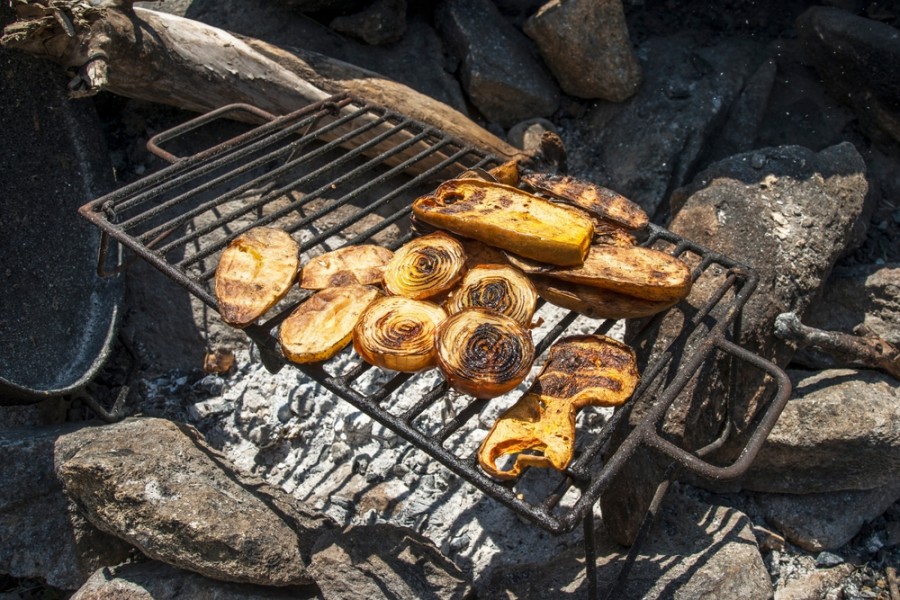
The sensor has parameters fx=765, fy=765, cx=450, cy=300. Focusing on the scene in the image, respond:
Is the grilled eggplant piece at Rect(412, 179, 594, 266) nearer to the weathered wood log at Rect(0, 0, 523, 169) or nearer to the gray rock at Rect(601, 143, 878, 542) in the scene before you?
the gray rock at Rect(601, 143, 878, 542)

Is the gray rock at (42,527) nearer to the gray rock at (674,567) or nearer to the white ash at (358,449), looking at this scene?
the white ash at (358,449)

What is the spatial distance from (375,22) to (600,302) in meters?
2.58

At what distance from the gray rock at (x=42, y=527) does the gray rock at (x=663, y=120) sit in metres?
2.93

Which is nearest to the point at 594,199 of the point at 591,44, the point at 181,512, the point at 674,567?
the point at 674,567

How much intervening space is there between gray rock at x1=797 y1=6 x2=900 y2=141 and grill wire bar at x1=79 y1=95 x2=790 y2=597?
4.44 ft

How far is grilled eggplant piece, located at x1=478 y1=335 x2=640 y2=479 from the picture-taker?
2102mm

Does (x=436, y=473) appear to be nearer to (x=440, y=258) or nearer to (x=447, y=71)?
(x=440, y=258)

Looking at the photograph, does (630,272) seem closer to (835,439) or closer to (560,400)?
(560,400)

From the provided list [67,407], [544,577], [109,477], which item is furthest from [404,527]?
[67,407]

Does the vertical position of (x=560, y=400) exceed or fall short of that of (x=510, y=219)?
it falls short

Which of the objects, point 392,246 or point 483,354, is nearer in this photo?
point 483,354

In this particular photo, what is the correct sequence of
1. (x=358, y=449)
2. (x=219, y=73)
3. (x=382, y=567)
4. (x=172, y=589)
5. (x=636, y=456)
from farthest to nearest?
1. (x=219, y=73)
2. (x=358, y=449)
3. (x=636, y=456)
4. (x=172, y=589)
5. (x=382, y=567)

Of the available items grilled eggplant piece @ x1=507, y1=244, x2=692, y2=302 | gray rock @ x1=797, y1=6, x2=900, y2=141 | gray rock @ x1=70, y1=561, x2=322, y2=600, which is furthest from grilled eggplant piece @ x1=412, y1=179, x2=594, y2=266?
gray rock @ x1=797, y1=6, x2=900, y2=141

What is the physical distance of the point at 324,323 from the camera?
2381 millimetres
